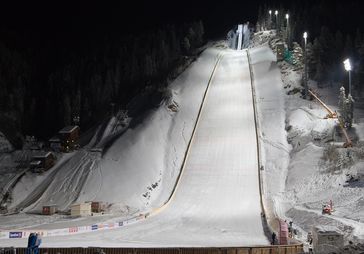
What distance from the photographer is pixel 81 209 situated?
36031 millimetres

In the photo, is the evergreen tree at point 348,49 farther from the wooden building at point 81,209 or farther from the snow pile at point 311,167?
the wooden building at point 81,209

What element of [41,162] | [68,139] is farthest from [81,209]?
[68,139]

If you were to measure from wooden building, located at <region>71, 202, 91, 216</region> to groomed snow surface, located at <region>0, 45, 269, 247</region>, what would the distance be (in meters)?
2.31

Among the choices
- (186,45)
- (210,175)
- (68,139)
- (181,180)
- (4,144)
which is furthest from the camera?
(186,45)

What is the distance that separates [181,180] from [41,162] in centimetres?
1189

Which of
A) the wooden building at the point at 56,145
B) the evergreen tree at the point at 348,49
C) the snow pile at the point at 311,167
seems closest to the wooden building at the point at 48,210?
the wooden building at the point at 56,145

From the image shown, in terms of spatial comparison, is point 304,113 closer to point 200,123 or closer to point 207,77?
point 200,123

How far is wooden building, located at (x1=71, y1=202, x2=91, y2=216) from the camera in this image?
118 feet

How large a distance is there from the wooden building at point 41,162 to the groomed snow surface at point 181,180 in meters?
1.27

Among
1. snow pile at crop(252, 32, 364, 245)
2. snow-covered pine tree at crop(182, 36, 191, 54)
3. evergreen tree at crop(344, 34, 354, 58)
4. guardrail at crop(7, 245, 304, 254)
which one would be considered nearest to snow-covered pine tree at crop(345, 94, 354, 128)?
snow pile at crop(252, 32, 364, 245)

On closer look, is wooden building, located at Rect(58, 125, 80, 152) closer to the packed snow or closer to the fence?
the packed snow

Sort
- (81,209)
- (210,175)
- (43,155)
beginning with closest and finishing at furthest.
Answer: (81,209) < (210,175) < (43,155)

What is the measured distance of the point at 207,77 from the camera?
230 feet

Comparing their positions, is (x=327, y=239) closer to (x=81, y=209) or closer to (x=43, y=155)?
(x=81, y=209)
